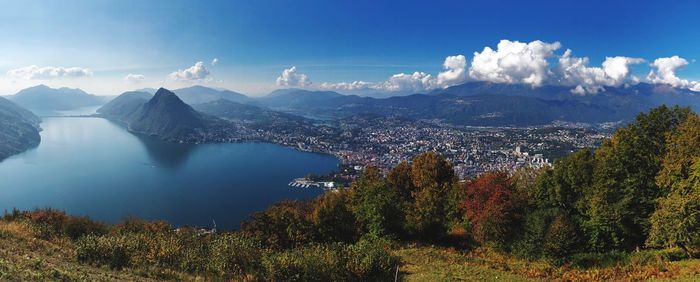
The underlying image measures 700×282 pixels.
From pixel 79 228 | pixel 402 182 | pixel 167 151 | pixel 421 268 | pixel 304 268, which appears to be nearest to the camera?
pixel 304 268

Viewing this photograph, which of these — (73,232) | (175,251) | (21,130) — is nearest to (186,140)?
(21,130)

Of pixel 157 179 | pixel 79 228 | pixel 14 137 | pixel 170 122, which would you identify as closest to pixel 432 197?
pixel 79 228

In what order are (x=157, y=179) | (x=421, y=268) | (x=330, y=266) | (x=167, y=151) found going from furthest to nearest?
1. (x=167, y=151)
2. (x=157, y=179)
3. (x=421, y=268)
4. (x=330, y=266)

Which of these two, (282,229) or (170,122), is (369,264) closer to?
(282,229)

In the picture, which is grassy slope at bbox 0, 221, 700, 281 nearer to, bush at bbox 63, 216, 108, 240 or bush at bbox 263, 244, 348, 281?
bush at bbox 63, 216, 108, 240

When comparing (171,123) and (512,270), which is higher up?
(171,123)

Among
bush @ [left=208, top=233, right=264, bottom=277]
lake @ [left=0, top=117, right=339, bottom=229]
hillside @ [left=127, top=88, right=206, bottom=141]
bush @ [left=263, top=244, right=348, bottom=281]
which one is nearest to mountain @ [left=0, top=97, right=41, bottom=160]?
lake @ [left=0, top=117, right=339, bottom=229]

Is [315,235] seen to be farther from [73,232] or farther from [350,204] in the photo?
[73,232]
